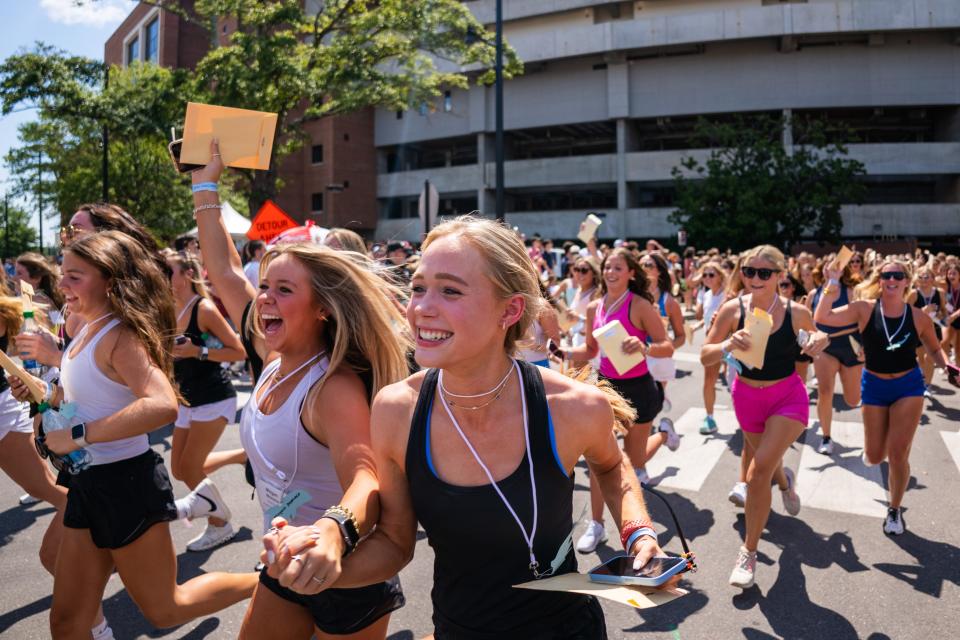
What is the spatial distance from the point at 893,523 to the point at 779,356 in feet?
5.39

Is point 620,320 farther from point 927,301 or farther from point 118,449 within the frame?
point 927,301

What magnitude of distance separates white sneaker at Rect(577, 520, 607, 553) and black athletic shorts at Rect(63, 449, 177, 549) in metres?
2.87

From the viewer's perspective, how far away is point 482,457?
1995 millimetres

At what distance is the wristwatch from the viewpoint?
9.21ft

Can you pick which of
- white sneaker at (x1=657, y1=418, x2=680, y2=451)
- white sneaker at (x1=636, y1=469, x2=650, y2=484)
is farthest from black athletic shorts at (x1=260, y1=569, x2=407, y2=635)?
white sneaker at (x1=657, y1=418, x2=680, y2=451)

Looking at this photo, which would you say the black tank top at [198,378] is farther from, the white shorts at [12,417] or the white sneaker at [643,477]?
the white sneaker at [643,477]

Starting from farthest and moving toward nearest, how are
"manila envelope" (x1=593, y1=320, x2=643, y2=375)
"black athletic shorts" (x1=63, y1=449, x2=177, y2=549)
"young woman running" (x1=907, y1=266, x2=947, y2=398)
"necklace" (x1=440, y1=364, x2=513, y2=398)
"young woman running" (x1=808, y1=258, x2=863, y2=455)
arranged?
"young woman running" (x1=907, y1=266, x2=947, y2=398) < "young woman running" (x1=808, y1=258, x2=863, y2=455) < "manila envelope" (x1=593, y1=320, x2=643, y2=375) < "black athletic shorts" (x1=63, y1=449, x2=177, y2=549) < "necklace" (x1=440, y1=364, x2=513, y2=398)

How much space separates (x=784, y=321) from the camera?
513 centimetres

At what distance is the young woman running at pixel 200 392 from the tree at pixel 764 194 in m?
30.3

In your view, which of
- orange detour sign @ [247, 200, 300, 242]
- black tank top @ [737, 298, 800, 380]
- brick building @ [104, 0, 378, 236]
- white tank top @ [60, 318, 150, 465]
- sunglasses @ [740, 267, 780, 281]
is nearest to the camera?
white tank top @ [60, 318, 150, 465]

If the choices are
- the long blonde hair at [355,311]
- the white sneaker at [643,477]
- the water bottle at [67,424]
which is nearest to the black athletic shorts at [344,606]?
the long blonde hair at [355,311]

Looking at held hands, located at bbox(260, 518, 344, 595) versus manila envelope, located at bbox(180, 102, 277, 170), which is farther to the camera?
manila envelope, located at bbox(180, 102, 277, 170)

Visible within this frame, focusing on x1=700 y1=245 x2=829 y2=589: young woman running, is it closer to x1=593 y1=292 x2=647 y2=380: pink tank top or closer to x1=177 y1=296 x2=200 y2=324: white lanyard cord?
x1=593 y1=292 x2=647 y2=380: pink tank top

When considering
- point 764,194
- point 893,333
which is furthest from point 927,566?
point 764,194
